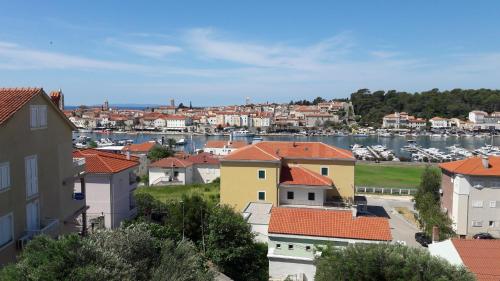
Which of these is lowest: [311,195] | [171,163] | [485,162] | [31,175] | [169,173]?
[169,173]

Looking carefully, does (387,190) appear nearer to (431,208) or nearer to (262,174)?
(431,208)

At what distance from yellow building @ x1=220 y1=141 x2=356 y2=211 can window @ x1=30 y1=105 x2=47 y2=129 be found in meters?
16.0

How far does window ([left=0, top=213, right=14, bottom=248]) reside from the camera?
1154cm

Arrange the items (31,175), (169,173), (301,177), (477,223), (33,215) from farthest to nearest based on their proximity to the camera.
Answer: (169,173)
(301,177)
(477,223)
(33,215)
(31,175)


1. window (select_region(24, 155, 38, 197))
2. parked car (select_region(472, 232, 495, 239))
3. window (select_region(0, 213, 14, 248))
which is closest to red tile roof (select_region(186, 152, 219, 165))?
parked car (select_region(472, 232, 495, 239))

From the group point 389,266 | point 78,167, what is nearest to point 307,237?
point 389,266

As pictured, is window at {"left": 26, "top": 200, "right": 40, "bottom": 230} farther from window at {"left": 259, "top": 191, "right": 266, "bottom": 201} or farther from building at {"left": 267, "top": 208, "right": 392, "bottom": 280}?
window at {"left": 259, "top": 191, "right": 266, "bottom": 201}

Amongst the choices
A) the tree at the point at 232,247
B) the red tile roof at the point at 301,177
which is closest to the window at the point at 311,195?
the red tile roof at the point at 301,177

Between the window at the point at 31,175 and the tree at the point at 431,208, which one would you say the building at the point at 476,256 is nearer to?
the tree at the point at 431,208

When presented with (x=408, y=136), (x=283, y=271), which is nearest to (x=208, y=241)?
(x=283, y=271)

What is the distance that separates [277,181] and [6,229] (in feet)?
61.3

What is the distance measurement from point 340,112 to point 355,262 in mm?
178437

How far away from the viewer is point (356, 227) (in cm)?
1866

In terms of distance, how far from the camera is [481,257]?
1422cm
